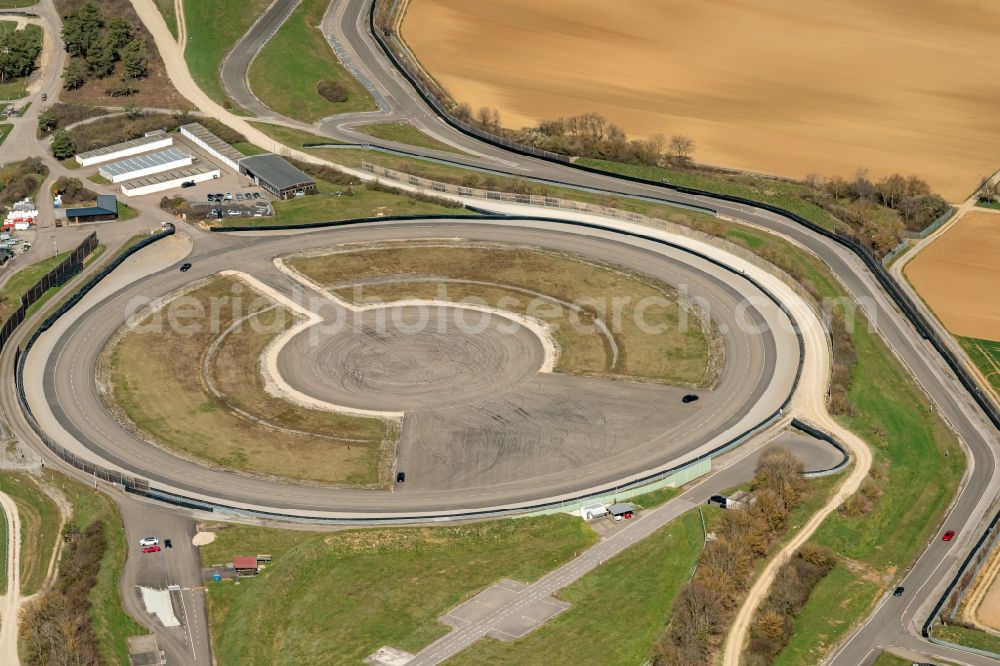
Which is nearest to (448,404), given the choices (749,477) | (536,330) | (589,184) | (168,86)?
(536,330)

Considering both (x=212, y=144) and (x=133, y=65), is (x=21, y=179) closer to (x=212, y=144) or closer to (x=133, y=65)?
(x=212, y=144)

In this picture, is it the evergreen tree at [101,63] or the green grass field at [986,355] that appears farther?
the evergreen tree at [101,63]

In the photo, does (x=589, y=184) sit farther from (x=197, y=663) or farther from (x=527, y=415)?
(x=197, y=663)

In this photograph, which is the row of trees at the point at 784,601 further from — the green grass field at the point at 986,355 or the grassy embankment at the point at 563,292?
the green grass field at the point at 986,355

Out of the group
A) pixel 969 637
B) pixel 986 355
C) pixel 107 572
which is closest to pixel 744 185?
pixel 986 355

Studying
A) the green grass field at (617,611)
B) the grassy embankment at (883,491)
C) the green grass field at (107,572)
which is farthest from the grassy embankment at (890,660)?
the green grass field at (107,572)

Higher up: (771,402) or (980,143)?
(980,143)

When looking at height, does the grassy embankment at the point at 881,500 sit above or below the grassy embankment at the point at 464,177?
below
